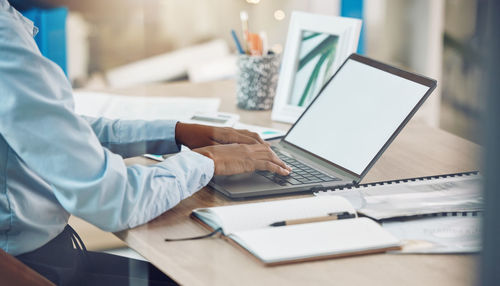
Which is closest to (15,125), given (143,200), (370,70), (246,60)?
(143,200)

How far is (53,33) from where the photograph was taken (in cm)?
191

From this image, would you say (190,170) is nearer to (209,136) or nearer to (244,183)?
(244,183)

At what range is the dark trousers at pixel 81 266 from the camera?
3.10ft

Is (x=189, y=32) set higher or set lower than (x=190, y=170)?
higher

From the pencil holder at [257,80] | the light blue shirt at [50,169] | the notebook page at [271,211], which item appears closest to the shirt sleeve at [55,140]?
the light blue shirt at [50,169]

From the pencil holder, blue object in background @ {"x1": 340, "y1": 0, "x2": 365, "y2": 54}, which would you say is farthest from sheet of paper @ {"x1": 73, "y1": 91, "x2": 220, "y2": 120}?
blue object in background @ {"x1": 340, "y1": 0, "x2": 365, "y2": 54}

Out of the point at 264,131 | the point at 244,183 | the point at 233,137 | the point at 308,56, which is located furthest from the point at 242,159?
the point at 308,56

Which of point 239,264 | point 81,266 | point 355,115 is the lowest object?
point 81,266

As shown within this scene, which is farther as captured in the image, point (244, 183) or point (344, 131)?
point (344, 131)

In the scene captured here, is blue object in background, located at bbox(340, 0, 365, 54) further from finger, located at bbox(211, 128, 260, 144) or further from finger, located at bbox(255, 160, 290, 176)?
finger, located at bbox(255, 160, 290, 176)

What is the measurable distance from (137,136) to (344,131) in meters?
0.41

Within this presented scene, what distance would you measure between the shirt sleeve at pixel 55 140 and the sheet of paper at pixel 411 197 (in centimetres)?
32

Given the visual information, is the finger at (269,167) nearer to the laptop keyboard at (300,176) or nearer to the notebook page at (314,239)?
the laptop keyboard at (300,176)

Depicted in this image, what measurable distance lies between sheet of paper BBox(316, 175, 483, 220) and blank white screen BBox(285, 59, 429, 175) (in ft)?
0.29
